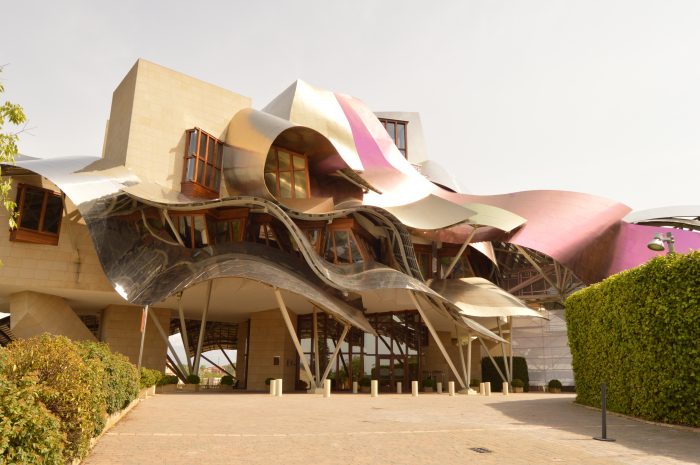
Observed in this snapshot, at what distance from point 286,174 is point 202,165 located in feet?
16.5

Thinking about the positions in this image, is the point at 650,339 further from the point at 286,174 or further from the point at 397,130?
the point at 397,130

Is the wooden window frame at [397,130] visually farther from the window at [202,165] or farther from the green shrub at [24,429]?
the green shrub at [24,429]

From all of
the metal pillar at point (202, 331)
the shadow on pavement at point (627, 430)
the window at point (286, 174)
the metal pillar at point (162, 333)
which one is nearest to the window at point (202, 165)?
the window at point (286, 174)

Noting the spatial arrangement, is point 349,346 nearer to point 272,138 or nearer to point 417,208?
point 417,208

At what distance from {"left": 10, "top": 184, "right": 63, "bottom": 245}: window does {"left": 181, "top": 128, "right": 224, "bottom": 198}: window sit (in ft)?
22.1

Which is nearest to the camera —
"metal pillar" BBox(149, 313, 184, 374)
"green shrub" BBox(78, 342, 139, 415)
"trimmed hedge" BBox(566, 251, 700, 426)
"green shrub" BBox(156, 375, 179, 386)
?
"green shrub" BBox(78, 342, 139, 415)

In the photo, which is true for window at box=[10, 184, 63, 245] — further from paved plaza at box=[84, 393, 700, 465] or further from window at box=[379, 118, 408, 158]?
window at box=[379, 118, 408, 158]

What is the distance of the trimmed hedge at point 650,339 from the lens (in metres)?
11.6

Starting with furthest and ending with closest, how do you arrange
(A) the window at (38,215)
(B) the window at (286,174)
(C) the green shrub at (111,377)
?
(B) the window at (286,174), (A) the window at (38,215), (C) the green shrub at (111,377)

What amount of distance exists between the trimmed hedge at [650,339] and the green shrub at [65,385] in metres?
11.3

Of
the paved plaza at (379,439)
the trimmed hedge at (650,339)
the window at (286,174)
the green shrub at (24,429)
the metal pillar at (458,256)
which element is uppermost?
the window at (286,174)

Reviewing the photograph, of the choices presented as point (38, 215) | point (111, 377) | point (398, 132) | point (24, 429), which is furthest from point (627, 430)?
point (398, 132)

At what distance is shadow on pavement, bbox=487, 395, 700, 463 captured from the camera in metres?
9.11

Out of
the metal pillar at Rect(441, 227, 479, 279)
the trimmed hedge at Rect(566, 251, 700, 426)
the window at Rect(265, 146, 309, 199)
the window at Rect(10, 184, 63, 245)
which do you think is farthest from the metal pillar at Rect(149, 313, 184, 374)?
the trimmed hedge at Rect(566, 251, 700, 426)
